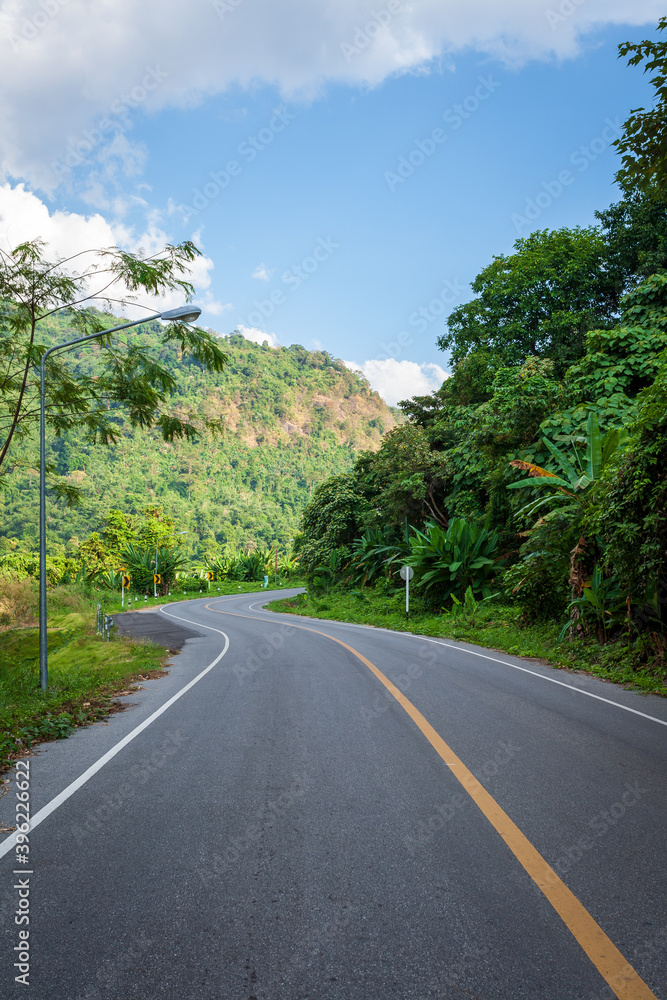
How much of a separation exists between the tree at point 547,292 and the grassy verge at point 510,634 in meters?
13.3

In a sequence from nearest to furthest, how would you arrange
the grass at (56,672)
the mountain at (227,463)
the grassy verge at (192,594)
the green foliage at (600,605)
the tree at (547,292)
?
1. the grass at (56,672)
2. the green foliage at (600,605)
3. the tree at (547,292)
4. the grassy verge at (192,594)
5. the mountain at (227,463)

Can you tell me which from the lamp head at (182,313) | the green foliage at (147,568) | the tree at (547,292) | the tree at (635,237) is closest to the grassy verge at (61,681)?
the lamp head at (182,313)

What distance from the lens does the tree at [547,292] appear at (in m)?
29.0

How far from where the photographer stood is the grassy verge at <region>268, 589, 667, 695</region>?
11.0 meters

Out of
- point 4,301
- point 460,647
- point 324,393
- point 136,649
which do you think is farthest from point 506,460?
point 324,393

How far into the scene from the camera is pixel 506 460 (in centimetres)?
2141

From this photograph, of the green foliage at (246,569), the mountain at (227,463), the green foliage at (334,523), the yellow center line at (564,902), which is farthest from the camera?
the mountain at (227,463)

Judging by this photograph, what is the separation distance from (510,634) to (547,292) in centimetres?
2001

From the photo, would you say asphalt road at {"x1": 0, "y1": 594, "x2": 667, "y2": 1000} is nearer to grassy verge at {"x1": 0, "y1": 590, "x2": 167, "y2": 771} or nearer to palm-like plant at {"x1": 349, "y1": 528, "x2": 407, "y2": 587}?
grassy verge at {"x1": 0, "y1": 590, "x2": 167, "y2": 771}

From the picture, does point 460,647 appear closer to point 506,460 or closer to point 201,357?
point 506,460

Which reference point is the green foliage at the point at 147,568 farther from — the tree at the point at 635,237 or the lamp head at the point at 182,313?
the lamp head at the point at 182,313

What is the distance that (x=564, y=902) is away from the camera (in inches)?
120

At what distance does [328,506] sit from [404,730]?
3460 centimetres

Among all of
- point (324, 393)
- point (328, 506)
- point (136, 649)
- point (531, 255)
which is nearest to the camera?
point (136, 649)
